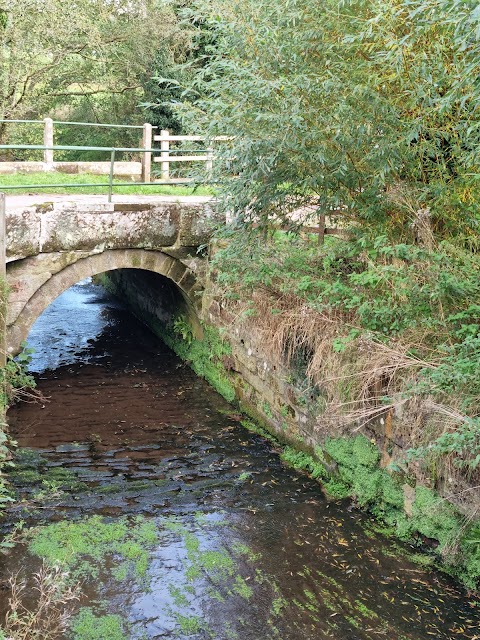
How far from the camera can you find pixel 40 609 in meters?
5.19

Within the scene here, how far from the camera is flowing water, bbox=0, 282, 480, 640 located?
596cm

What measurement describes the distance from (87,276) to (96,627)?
642cm

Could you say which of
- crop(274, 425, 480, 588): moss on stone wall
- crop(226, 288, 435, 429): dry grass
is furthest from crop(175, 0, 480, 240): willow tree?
crop(274, 425, 480, 588): moss on stone wall

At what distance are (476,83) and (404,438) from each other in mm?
3111

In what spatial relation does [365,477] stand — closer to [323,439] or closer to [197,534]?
[323,439]

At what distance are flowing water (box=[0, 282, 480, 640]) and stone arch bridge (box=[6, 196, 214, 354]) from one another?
1517 millimetres

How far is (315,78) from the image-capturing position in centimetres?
762

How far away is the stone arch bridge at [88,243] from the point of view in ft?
34.8

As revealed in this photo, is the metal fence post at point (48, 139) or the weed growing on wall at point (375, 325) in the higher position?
the metal fence post at point (48, 139)

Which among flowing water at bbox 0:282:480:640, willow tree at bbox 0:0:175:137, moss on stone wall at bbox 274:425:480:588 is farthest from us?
willow tree at bbox 0:0:175:137

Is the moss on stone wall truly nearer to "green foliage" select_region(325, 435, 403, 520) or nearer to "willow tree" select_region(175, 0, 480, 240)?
"green foliage" select_region(325, 435, 403, 520)

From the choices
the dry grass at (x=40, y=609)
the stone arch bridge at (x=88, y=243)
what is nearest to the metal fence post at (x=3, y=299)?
the stone arch bridge at (x=88, y=243)

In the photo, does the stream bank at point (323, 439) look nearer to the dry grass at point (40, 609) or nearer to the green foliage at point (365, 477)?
the green foliage at point (365, 477)

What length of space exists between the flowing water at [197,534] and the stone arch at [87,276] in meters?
1.06
